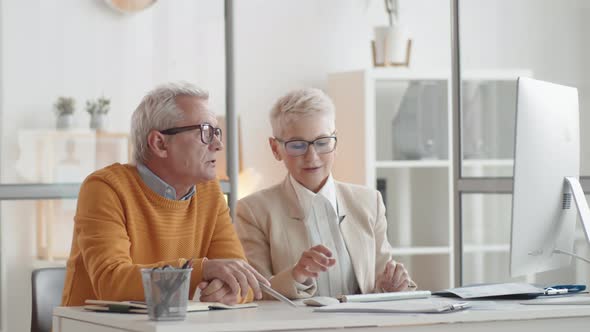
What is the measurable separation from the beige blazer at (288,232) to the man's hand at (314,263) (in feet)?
0.84

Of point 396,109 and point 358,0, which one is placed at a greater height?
point 358,0

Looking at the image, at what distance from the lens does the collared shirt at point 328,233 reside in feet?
9.15

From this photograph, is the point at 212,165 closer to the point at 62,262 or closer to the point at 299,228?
the point at 299,228

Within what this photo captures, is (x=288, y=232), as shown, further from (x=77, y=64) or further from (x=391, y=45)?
(x=391, y=45)

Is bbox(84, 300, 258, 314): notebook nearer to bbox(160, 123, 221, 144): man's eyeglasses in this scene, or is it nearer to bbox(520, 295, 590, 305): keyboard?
bbox(160, 123, 221, 144): man's eyeglasses

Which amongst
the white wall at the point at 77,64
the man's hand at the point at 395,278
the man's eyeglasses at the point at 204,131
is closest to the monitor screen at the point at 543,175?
the man's hand at the point at 395,278

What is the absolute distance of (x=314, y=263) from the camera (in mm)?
2398

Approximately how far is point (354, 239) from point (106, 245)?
82 centimetres

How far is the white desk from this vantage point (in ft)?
6.15

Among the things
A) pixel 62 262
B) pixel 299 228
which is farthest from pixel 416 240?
pixel 299 228

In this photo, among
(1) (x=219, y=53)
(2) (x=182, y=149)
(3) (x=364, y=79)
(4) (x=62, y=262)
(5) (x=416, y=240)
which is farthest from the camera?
(5) (x=416, y=240)

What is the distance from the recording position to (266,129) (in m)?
5.75

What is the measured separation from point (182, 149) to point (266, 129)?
3.22 metres

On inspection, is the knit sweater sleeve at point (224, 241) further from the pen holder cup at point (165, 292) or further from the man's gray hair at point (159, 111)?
the pen holder cup at point (165, 292)
